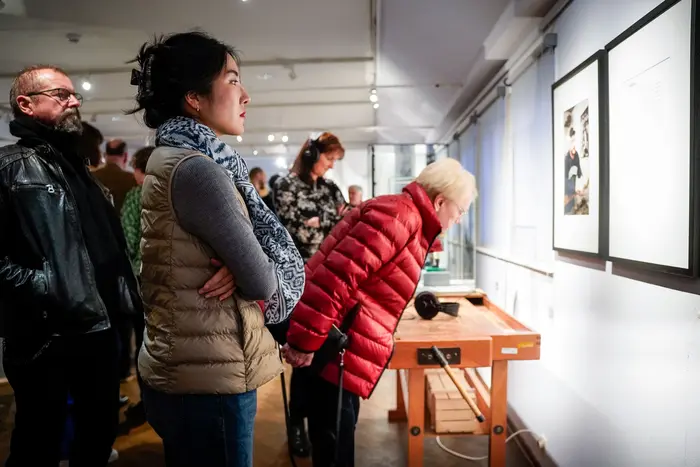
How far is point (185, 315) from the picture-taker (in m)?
0.90

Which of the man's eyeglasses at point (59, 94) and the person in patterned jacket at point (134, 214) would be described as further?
the person in patterned jacket at point (134, 214)

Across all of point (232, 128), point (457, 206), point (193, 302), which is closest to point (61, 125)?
point (232, 128)

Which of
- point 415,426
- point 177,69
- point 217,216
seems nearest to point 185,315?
point 217,216

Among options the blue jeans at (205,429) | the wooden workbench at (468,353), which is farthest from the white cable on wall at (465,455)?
the blue jeans at (205,429)

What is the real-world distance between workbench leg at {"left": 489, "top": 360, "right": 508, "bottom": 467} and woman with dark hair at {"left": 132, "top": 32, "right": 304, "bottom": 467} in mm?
1132

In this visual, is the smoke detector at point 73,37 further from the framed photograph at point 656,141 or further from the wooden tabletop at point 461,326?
the framed photograph at point 656,141

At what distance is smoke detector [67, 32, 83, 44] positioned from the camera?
10.9 feet

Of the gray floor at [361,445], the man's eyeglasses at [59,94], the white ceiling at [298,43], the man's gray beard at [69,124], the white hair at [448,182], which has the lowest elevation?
the gray floor at [361,445]

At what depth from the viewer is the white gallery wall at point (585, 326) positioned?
4.19 feet

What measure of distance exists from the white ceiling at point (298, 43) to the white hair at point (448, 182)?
1349 mm

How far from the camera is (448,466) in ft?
7.52

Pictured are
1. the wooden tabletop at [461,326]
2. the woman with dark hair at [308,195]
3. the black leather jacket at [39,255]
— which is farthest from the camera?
the woman with dark hair at [308,195]

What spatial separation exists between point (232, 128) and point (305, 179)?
2009 millimetres

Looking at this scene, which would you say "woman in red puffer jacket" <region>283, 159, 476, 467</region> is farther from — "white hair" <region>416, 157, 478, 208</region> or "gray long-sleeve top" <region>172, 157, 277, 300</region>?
"gray long-sleeve top" <region>172, 157, 277, 300</region>
